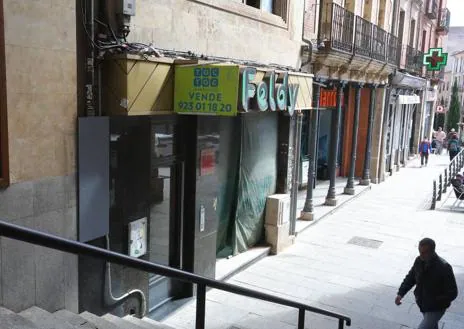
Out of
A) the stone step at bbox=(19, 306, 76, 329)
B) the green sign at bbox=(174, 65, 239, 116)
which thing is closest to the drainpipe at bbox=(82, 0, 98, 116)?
the green sign at bbox=(174, 65, 239, 116)

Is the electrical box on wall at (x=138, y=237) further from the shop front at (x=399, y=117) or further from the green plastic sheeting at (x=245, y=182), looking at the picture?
the shop front at (x=399, y=117)

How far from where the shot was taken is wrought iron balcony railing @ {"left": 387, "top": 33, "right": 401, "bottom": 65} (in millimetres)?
16875

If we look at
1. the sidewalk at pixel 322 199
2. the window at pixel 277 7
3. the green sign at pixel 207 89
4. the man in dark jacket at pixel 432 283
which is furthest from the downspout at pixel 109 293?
the window at pixel 277 7

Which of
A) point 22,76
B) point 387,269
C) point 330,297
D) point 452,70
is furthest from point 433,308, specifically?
point 452,70

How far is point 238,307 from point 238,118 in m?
3.42

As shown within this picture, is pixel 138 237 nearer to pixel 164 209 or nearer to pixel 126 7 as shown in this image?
pixel 164 209

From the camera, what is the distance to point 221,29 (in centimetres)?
790

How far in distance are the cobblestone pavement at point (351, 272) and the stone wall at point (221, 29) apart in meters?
3.98

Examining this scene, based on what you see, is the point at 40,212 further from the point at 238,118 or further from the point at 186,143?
the point at 238,118

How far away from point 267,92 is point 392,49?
471 inches

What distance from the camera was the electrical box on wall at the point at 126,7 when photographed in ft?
18.2

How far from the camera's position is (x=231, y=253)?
9398 millimetres

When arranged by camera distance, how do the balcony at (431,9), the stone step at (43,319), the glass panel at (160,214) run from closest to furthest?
the stone step at (43,319) < the glass panel at (160,214) < the balcony at (431,9)

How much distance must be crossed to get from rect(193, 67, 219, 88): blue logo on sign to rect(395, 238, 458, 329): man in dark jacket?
3.17m
